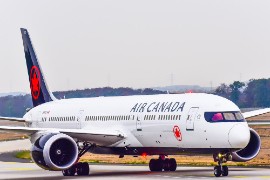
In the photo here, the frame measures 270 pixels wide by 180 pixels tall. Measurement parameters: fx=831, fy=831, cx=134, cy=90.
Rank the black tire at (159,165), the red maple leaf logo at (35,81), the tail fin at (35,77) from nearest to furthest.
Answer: the black tire at (159,165) < the tail fin at (35,77) < the red maple leaf logo at (35,81)

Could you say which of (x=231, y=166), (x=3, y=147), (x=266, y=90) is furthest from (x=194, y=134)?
(x=266, y=90)

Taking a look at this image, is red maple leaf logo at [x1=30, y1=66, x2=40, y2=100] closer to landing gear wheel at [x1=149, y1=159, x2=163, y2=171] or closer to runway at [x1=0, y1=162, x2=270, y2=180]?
runway at [x1=0, y1=162, x2=270, y2=180]

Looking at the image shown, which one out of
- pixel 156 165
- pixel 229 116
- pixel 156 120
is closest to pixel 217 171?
pixel 229 116

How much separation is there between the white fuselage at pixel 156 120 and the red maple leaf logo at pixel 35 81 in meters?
2.60

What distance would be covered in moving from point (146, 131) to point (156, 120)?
1.00 m

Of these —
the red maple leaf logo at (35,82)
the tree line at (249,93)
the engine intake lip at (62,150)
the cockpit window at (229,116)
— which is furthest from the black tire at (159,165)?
the tree line at (249,93)

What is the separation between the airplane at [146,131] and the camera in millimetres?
39188

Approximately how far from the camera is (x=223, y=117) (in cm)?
3912

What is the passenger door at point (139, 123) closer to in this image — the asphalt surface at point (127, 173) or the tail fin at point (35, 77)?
the asphalt surface at point (127, 173)

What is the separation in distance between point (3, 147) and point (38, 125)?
3083cm

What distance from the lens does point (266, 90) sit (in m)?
158

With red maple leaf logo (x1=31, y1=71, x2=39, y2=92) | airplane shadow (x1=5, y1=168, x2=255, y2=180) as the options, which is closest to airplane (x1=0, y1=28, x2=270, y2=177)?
airplane shadow (x1=5, y1=168, x2=255, y2=180)

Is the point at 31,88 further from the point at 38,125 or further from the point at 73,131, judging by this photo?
the point at 73,131

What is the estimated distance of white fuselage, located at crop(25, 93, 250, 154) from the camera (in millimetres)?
39031
